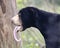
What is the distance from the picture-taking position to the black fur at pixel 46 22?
18.0 feet

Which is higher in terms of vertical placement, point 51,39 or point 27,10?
point 27,10

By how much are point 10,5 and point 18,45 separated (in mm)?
804

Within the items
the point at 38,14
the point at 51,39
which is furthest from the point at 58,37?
the point at 38,14

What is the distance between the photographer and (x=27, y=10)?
5.66 metres

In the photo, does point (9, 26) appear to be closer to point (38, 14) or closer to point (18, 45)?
point (18, 45)

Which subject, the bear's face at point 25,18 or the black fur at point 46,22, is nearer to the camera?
the black fur at point 46,22

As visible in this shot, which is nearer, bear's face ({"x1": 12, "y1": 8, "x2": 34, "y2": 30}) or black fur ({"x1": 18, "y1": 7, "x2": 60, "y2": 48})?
black fur ({"x1": 18, "y1": 7, "x2": 60, "y2": 48})

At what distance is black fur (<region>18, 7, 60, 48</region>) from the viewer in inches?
216

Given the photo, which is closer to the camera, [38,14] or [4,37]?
[38,14]

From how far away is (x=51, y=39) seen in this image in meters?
5.50

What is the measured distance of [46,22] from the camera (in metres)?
5.60

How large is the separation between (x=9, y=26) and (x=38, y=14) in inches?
49.3

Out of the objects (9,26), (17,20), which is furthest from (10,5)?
(17,20)

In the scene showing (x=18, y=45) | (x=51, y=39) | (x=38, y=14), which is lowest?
(x=18, y=45)
